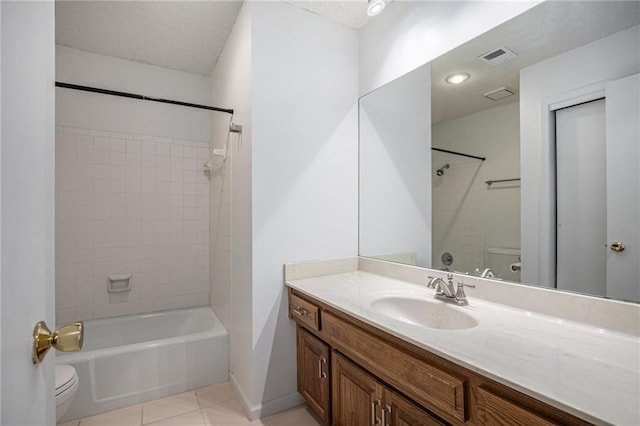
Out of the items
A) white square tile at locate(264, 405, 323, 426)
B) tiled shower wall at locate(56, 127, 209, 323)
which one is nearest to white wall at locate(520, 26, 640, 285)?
white square tile at locate(264, 405, 323, 426)

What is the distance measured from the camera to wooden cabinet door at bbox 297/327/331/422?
59.7 inches

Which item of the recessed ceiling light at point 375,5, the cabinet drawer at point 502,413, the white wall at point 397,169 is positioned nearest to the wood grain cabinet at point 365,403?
the cabinet drawer at point 502,413

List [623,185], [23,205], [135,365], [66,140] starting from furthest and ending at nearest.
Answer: [66,140] → [135,365] → [623,185] → [23,205]

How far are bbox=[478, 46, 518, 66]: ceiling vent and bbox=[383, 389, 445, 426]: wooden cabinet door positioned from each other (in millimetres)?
1487

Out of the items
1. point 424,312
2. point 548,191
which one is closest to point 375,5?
point 548,191

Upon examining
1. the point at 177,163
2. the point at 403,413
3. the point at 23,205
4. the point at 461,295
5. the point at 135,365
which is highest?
the point at 177,163

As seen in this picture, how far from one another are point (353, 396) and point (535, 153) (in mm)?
→ 1304

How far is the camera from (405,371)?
40.8 inches

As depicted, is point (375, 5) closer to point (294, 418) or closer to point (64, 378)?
point (294, 418)

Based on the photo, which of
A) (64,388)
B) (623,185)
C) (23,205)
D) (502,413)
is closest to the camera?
(23,205)

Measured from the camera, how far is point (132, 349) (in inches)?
78.1

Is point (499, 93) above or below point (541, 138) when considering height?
above

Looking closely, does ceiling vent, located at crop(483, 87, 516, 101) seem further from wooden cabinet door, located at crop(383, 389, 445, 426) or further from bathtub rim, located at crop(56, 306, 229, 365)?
bathtub rim, located at crop(56, 306, 229, 365)

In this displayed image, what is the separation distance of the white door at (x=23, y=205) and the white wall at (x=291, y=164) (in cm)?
119
